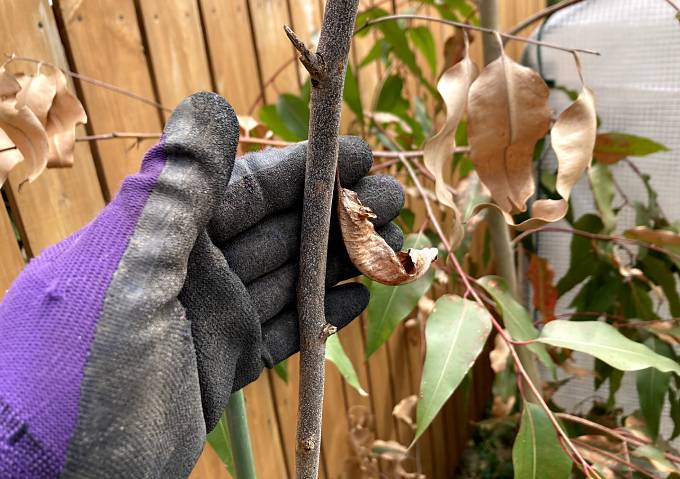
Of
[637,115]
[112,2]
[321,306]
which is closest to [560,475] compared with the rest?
[321,306]

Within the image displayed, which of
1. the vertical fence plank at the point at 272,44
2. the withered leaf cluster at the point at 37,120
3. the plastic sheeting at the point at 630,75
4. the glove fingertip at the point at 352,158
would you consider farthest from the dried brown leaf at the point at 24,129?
the plastic sheeting at the point at 630,75

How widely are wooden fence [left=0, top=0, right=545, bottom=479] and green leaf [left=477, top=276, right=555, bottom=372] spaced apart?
43 cm

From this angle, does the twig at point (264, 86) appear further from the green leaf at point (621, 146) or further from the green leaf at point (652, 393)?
the green leaf at point (652, 393)

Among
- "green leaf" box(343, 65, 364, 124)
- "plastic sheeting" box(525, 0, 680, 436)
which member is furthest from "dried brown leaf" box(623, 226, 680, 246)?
"plastic sheeting" box(525, 0, 680, 436)

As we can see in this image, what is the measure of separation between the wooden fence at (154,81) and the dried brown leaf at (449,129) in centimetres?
36

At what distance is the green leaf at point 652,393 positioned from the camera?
867mm

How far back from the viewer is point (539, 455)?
57 cm

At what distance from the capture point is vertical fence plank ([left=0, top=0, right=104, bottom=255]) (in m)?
0.57

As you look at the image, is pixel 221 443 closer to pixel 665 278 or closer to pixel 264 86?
pixel 264 86

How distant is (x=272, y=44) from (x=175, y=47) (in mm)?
203

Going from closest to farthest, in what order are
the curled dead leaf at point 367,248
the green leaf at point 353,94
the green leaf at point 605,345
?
the curled dead leaf at point 367,248 → the green leaf at point 605,345 → the green leaf at point 353,94

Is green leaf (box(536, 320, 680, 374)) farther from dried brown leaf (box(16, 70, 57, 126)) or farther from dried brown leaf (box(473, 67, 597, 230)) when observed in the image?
dried brown leaf (box(16, 70, 57, 126))

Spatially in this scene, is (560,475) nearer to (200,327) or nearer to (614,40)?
(200,327)

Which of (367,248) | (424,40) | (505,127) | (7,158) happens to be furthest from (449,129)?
(424,40)
